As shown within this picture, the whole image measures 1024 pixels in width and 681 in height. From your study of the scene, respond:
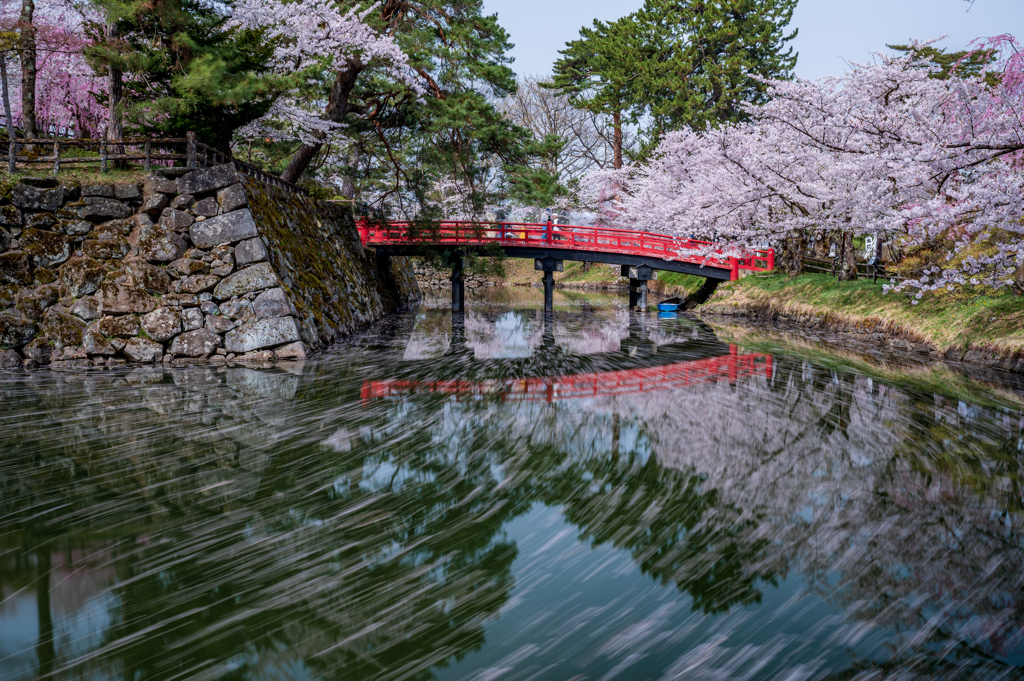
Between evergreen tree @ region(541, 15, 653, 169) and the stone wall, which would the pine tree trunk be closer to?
the stone wall

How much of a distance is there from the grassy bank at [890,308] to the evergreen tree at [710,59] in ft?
34.5

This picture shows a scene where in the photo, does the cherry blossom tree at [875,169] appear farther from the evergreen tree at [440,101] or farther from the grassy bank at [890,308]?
the evergreen tree at [440,101]

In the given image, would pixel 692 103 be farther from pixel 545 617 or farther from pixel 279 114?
pixel 545 617

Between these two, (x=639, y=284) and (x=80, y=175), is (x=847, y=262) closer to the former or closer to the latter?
(x=639, y=284)

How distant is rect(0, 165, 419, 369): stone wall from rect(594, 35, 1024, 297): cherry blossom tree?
31.2 feet

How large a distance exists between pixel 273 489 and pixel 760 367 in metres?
9.29

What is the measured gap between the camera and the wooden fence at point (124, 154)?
12.2 m

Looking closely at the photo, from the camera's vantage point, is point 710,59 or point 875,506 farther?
point 710,59

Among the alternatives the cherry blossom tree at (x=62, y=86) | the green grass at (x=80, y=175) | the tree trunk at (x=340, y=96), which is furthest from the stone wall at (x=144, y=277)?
the cherry blossom tree at (x=62, y=86)

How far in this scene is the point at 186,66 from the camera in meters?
13.0

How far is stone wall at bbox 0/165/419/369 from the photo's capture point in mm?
11445

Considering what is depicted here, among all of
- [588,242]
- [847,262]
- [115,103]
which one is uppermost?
[115,103]

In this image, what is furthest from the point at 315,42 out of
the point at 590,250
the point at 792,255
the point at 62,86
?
the point at 792,255

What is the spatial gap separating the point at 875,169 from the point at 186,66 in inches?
580
